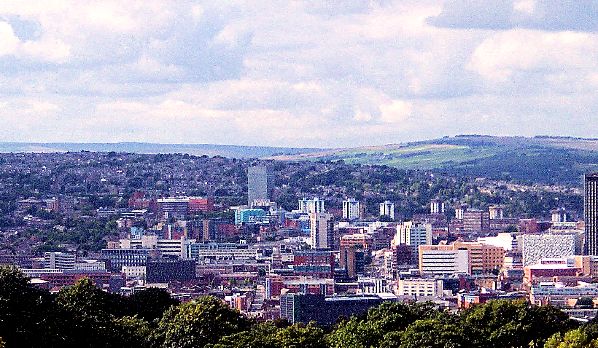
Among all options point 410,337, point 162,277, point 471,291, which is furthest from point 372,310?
point 162,277

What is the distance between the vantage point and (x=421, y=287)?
180m

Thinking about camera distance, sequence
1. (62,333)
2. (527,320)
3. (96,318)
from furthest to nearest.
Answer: (527,320) < (96,318) < (62,333)

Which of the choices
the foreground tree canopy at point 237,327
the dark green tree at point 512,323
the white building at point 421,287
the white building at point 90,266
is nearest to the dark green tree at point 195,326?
the foreground tree canopy at point 237,327

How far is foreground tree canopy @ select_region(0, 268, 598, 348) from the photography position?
5822cm

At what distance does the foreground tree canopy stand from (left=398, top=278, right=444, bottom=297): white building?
331ft

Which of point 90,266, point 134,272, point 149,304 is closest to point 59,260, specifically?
point 90,266

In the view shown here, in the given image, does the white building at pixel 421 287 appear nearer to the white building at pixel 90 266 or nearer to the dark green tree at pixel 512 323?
the white building at pixel 90 266

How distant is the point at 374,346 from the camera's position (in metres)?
62.2

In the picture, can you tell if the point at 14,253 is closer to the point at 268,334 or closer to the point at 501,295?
the point at 501,295

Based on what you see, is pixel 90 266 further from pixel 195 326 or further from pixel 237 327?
pixel 195 326

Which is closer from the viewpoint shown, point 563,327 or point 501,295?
point 563,327

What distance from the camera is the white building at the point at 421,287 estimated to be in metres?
176

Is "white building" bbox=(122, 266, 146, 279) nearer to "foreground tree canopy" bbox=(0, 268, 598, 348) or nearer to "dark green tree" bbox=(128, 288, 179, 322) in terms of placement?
"dark green tree" bbox=(128, 288, 179, 322)

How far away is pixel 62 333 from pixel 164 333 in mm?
6308
